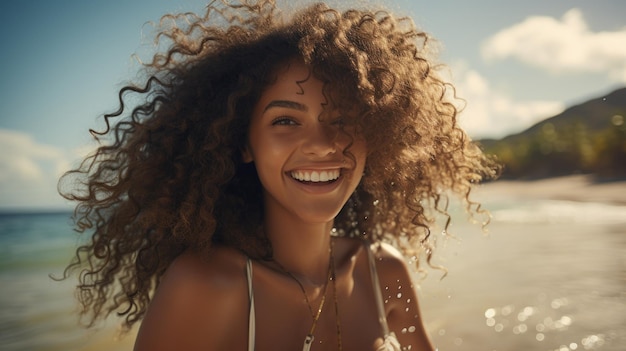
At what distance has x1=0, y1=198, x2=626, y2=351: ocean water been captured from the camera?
4.86 m

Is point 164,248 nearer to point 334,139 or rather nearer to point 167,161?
point 167,161

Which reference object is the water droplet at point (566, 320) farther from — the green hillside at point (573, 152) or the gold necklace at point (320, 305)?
the green hillside at point (573, 152)

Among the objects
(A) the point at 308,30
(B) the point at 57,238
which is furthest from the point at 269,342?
(B) the point at 57,238

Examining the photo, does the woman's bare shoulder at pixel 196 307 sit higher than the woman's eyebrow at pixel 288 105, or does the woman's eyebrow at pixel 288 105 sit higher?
the woman's eyebrow at pixel 288 105

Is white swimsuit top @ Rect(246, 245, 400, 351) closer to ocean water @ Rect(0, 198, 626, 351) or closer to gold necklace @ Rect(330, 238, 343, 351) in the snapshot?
gold necklace @ Rect(330, 238, 343, 351)

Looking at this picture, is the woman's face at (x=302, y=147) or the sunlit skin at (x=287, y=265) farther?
the woman's face at (x=302, y=147)

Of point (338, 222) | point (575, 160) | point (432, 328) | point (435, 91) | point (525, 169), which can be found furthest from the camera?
point (525, 169)

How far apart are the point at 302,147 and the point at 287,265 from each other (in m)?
0.66

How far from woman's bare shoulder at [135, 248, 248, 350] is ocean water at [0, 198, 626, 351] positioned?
5.15 ft

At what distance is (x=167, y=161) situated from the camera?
8.11ft

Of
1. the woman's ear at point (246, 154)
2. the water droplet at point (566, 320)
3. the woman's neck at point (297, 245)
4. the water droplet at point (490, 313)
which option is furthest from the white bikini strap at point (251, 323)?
the water droplet at point (490, 313)

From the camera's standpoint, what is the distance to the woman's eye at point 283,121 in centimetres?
237

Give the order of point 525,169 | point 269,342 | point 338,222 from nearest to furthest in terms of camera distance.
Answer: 1. point 269,342
2. point 338,222
3. point 525,169

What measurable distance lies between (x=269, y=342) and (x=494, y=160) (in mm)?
1893
